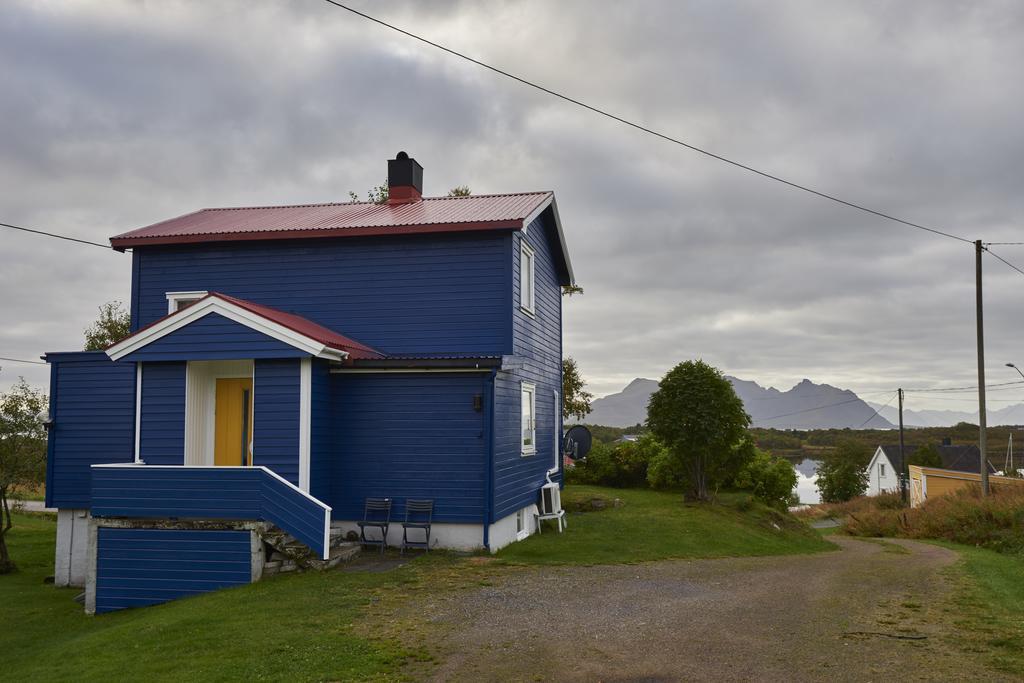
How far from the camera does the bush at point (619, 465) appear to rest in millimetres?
27938

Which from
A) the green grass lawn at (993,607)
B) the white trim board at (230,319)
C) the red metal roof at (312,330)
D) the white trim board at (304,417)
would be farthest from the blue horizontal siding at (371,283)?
the green grass lawn at (993,607)

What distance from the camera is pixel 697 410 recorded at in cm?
2166

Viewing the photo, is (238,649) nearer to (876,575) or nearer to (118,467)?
(118,467)

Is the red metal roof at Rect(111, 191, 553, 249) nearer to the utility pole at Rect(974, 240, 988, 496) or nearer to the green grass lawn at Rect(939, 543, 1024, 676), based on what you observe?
the green grass lawn at Rect(939, 543, 1024, 676)

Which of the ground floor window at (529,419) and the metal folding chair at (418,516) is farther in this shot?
the ground floor window at (529,419)

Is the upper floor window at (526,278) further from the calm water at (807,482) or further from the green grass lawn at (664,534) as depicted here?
the calm water at (807,482)

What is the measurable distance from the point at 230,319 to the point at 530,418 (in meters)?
7.03

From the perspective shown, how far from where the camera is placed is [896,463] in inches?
2463

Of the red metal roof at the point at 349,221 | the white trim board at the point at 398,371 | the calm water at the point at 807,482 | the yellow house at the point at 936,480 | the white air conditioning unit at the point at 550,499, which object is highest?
the red metal roof at the point at 349,221

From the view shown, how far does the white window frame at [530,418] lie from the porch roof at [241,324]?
12.3 feet

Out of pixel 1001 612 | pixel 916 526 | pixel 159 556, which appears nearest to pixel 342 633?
pixel 159 556

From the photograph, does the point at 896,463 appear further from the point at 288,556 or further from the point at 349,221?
the point at 288,556

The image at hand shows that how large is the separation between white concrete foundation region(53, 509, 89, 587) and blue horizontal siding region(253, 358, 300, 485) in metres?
5.51

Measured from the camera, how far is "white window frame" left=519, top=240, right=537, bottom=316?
669 inches
